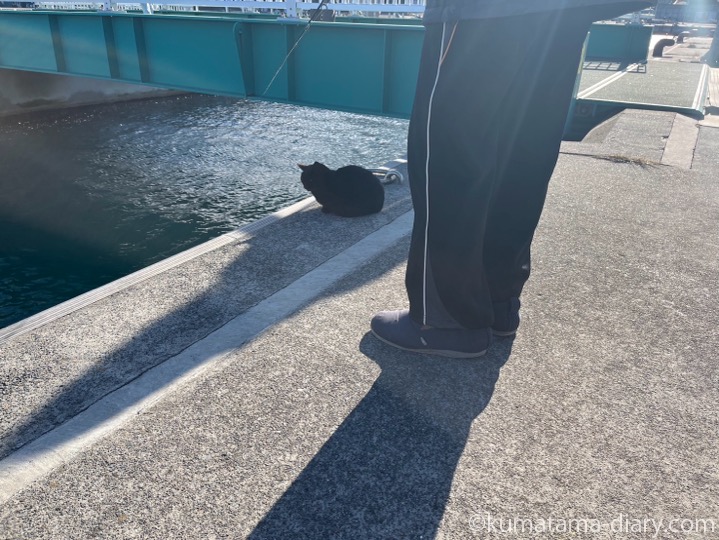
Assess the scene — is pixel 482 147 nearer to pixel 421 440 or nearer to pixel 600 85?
pixel 421 440

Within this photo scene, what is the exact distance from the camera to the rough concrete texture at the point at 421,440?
1801 millimetres

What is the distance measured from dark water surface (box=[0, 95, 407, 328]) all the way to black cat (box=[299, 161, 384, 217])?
5.50 metres

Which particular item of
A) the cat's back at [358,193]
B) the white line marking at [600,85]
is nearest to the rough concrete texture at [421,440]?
the cat's back at [358,193]

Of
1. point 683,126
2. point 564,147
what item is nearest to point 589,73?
point 683,126

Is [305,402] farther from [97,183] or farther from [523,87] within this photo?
[97,183]

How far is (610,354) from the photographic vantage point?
108 inches

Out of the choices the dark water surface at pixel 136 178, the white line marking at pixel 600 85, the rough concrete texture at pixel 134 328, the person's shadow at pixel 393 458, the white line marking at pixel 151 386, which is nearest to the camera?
the person's shadow at pixel 393 458

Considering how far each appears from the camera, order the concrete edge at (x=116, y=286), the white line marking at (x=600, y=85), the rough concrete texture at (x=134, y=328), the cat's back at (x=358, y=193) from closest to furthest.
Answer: the rough concrete texture at (x=134, y=328) → the concrete edge at (x=116, y=286) → the cat's back at (x=358, y=193) → the white line marking at (x=600, y=85)

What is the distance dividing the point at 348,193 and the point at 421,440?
3.12 m

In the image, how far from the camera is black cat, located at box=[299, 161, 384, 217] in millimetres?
4867

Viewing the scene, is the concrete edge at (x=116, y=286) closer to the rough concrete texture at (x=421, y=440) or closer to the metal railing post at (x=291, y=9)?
the rough concrete texture at (x=421, y=440)

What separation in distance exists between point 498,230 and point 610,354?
0.89m

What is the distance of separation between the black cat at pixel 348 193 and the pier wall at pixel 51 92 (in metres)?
17.4

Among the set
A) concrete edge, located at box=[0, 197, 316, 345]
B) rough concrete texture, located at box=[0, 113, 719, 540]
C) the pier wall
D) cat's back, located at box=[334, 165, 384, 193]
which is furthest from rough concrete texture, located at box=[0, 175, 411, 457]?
the pier wall
